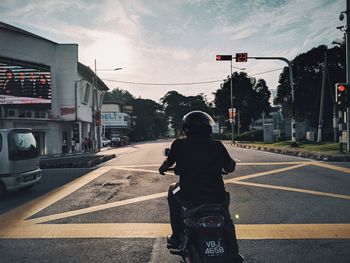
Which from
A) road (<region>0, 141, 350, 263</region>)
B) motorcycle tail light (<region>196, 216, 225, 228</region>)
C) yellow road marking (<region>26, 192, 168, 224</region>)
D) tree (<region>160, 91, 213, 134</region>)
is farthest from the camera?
tree (<region>160, 91, 213, 134</region>)

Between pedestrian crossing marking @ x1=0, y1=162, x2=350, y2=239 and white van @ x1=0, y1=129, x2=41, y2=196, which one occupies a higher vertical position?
white van @ x1=0, y1=129, x2=41, y2=196

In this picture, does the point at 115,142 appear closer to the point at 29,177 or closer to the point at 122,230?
the point at 29,177

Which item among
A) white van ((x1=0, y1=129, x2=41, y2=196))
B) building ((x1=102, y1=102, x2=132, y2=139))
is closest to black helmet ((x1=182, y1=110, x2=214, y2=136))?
white van ((x1=0, y1=129, x2=41, y2=196))

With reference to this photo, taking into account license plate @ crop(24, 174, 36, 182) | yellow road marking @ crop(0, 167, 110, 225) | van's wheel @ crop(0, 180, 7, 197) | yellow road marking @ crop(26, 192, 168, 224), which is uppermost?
license plate @ crop(24, 174, 36, 182)

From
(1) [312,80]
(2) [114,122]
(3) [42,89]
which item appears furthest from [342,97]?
(2) [114,122]

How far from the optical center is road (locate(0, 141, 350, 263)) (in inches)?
155

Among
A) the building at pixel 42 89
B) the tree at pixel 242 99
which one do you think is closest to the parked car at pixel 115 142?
the building at pixel 42 89

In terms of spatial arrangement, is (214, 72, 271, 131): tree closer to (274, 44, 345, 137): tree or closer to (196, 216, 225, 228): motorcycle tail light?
(274, 44, 345, 137): tree

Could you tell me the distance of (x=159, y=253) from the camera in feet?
12.9

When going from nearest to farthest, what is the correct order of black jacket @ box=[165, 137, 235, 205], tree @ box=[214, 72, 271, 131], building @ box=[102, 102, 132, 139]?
black jacket @ box=[165, 137, 235, 205]
tree @ box=[214, 72, 271, 131]
building @ box=[102, 102, 132, 139]

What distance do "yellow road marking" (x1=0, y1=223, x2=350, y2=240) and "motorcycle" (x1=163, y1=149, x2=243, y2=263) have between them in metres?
1.98

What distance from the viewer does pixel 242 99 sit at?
62062 millimetres

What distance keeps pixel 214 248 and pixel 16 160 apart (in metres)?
7.14

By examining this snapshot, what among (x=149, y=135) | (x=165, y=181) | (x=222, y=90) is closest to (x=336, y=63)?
(x=222, y=90)
